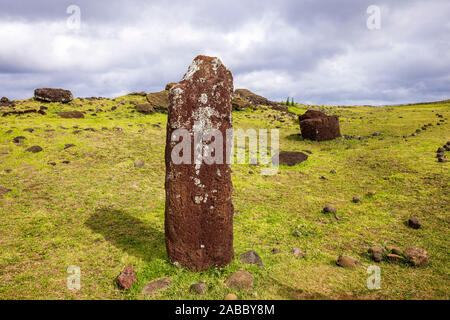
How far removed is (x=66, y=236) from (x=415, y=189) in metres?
14.9

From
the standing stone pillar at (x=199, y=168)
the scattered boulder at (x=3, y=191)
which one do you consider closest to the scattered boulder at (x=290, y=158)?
the standing stone pillar at (x=199, y=168)

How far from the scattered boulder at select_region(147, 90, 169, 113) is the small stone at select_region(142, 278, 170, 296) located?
98.7 ft

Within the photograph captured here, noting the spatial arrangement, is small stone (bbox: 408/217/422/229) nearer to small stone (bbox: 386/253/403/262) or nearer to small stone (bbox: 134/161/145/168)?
small stone (bbox: 386/253/403/262)

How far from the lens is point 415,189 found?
12.9 metres

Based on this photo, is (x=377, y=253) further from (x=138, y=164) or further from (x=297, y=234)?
(x=138, y=164)

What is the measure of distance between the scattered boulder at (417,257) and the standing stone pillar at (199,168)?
5298mm

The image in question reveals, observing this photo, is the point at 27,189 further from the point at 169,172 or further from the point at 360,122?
the point at 360,122

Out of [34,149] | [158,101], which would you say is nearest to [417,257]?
[34,149]

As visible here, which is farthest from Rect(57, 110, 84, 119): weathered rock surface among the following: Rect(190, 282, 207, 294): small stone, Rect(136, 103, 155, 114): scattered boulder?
Rect(190, 282, 207, 294): small stone

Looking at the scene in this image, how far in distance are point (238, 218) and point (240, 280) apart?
4.43 meters

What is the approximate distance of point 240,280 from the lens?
6562 mm

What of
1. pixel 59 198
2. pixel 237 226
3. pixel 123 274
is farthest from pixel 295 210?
pixel 59 198

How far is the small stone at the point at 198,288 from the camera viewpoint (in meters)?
6.23

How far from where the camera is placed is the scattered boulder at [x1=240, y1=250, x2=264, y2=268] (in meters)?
7.68
